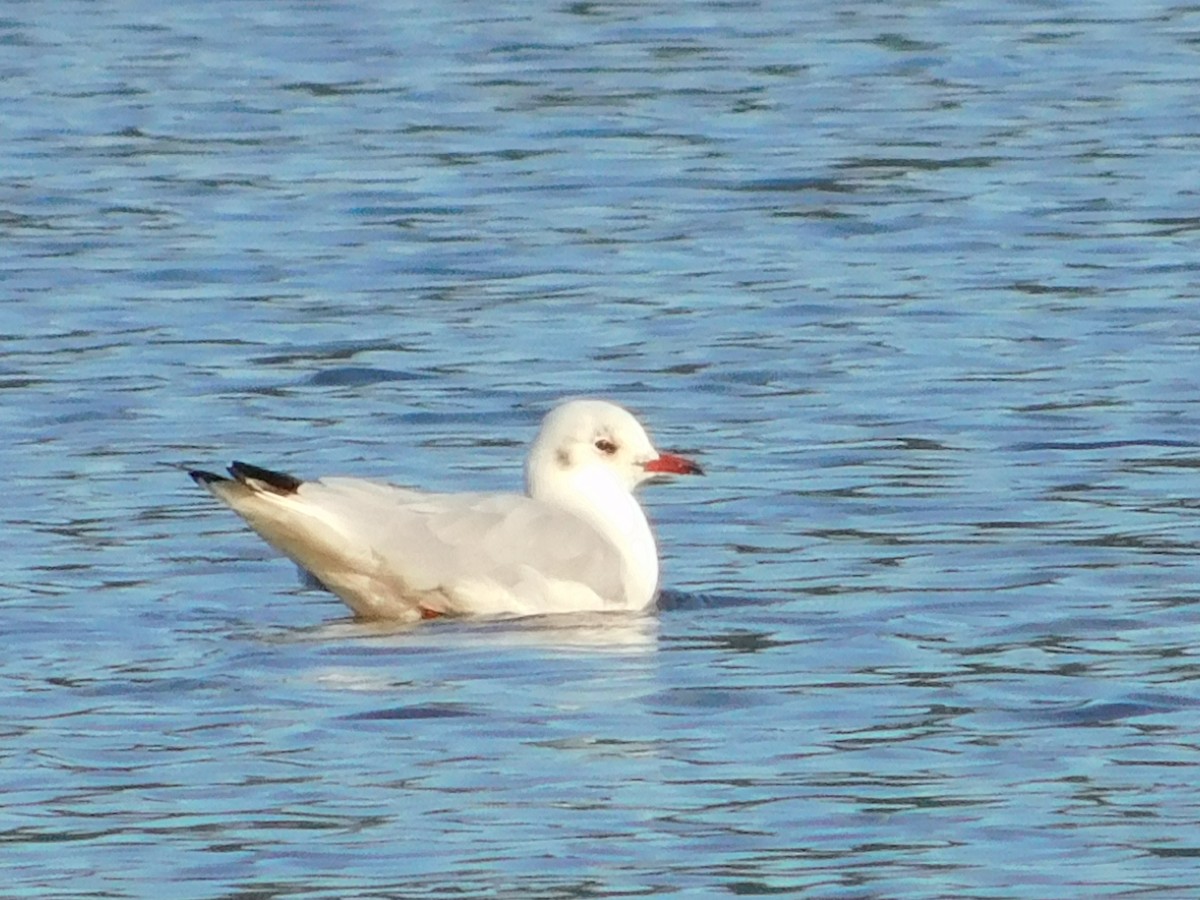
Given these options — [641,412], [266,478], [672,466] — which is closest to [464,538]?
[266,478]

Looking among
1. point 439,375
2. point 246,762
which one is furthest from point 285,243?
point 246,762

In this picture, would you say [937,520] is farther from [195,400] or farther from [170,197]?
[170,197]

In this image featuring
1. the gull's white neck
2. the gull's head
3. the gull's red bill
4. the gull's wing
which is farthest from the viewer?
the gull's red bill

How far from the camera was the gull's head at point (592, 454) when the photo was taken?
11.8m

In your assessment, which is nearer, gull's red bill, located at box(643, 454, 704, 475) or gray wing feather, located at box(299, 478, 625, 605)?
gray wing feather, located at box(299, 478, 625, 605)

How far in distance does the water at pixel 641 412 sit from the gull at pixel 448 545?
0.53 ft

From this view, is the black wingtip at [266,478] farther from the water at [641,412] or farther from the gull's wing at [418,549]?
the water at [641,412]

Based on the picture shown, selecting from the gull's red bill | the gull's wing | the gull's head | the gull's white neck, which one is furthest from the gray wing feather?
the gull's red bill

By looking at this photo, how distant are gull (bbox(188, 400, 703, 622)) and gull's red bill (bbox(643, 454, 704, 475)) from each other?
21 centimetres

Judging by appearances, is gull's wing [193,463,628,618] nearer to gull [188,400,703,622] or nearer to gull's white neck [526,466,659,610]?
gull [188,400,703,622]

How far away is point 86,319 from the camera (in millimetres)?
16344

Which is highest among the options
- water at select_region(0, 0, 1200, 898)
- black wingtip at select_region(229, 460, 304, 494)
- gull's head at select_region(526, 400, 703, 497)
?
black wingtip at select_region(229, 460, 304, 494)

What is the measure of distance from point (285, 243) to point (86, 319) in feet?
7.08

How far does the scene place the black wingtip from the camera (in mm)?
10953
